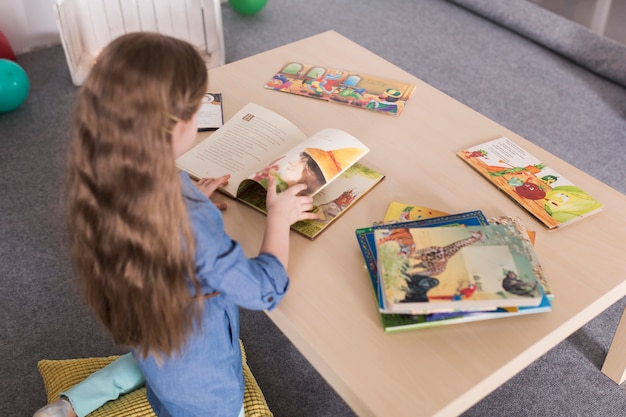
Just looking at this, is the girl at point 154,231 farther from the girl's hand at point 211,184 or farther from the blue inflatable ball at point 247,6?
the blue inflatable ball at point 247,6

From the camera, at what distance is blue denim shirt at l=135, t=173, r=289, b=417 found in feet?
2.75

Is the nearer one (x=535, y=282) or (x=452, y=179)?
(x=535, y=282)

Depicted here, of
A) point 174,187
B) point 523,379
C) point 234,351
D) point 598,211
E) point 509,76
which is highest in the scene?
point 174,187

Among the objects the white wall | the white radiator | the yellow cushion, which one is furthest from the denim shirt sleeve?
the white wall

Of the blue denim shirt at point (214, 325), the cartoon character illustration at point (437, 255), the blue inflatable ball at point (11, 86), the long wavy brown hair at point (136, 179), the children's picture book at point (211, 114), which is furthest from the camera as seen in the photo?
the blue inflatable ball at point (11, 86)

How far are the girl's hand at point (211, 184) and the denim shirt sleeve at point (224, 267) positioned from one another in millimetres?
212

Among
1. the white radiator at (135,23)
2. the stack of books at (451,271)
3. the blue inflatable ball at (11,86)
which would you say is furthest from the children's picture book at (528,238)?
the blue inflatable ball at (11,86)

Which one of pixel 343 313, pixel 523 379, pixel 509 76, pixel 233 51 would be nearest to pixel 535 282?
pixel 343 313

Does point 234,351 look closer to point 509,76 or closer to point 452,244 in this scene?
point 452,244

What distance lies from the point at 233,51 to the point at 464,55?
3.13 ft

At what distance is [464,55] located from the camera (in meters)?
2.63

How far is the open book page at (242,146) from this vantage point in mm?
1202

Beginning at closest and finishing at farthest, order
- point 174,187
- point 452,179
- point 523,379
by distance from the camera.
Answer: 1. point 174,187
2. point 452,179
3. point 523,379

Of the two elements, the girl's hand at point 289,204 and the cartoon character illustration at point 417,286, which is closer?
the cartoon character illustration at point 417,286
